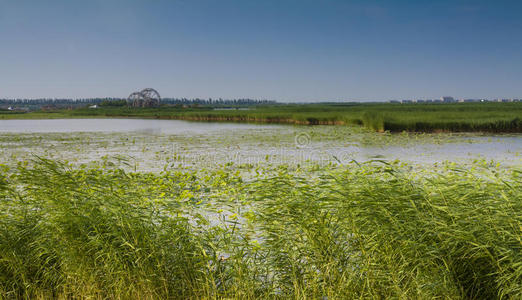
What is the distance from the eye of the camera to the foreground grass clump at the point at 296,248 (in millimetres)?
2861

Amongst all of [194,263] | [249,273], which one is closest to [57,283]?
[194,263]

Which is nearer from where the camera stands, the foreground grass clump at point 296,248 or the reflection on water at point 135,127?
the foreground grass clump at point 296,248

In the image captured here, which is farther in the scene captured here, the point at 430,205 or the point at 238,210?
the point at 238,210

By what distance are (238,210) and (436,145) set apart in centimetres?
1278

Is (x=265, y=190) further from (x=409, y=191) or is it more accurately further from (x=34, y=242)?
(x=34, y=242)

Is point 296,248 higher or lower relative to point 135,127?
lower

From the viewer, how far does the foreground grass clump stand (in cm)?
286

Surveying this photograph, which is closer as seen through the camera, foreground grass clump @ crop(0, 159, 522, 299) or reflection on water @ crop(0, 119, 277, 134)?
foreground grass clump @ crop(0, 159, 522, 299)

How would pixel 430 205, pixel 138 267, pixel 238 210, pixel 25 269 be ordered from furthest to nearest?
1. pixel 238 210
2. pixel 25 269
3. pixel 138 267
4. pixel 430 205

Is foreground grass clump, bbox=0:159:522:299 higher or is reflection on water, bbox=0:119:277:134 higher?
reflection on water, bbox=0:119:277:134

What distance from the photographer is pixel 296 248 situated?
11.3 feet

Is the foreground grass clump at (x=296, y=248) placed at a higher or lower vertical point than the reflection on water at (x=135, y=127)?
lower

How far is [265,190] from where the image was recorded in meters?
3.74

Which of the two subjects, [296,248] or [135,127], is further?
[135,127]
